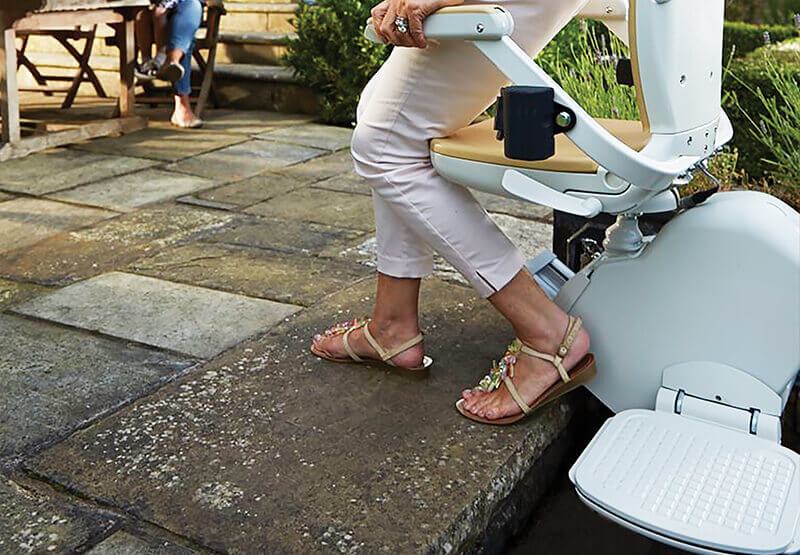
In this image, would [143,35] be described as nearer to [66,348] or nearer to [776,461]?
[66,348]

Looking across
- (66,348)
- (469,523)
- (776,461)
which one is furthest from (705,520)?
(66,348)

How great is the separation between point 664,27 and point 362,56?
371cm

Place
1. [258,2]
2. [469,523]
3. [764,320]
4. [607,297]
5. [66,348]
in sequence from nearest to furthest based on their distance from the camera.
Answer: [469,523] → [764,320] → [607,297] → [66,348] → [258,2]

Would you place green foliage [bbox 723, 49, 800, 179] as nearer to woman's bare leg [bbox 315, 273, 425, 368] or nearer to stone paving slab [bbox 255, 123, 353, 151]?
woman's bare leg [bbox 315, 273, 425, 368]

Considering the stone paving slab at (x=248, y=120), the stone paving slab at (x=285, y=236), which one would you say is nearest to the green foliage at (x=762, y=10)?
the stone paving slab at (x=248, y=120)

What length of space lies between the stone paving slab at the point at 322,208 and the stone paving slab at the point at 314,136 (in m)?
0.97

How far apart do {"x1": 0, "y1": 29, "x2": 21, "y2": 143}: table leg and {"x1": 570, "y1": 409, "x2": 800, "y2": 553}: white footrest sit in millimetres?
3443

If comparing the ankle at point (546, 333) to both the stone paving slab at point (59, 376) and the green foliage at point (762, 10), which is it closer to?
the stone paving slab at point (59, 376)

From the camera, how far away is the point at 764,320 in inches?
63.9

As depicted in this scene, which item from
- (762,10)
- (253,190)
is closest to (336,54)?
(253,190)

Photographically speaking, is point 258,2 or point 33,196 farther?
point 258,2

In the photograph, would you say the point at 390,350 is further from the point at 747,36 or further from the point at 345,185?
the point at 747,36

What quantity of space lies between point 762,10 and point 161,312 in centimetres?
747

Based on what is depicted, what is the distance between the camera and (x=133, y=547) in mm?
1389
